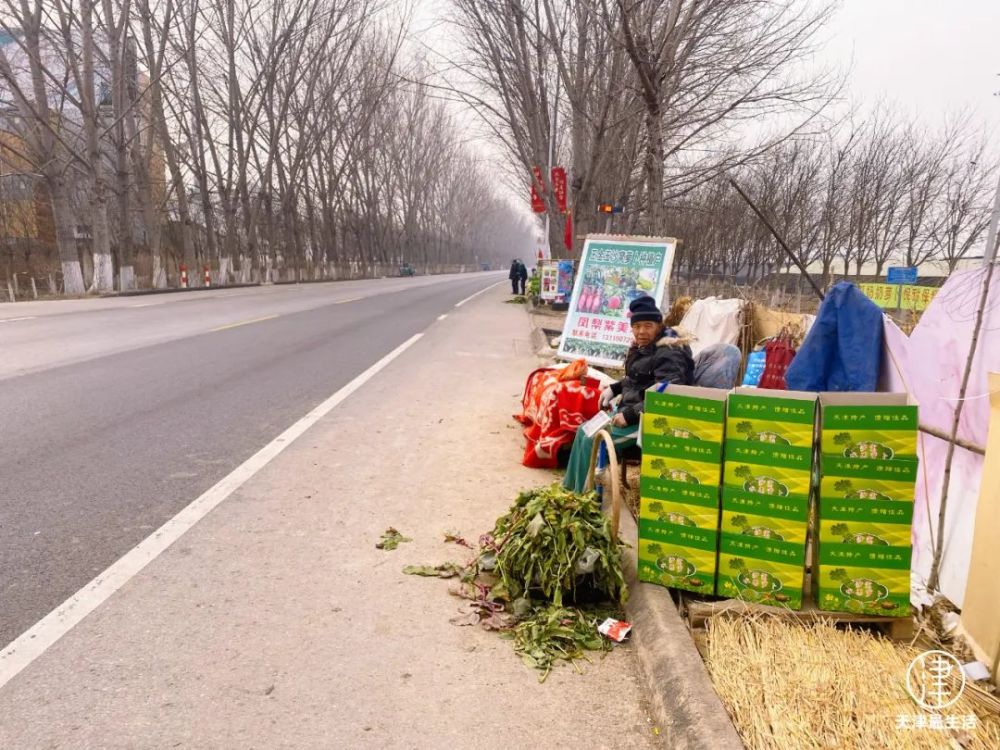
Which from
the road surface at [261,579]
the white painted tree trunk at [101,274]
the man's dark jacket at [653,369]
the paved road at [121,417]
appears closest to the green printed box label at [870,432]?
the road surface at [261,579]

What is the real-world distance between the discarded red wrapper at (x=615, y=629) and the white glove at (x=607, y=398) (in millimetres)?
2227

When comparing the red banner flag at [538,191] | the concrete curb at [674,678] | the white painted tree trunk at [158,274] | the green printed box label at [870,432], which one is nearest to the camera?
the concrete curb at [674,678]

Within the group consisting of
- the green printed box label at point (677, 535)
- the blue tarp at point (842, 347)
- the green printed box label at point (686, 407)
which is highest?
the blue tarp at point (842, 347)

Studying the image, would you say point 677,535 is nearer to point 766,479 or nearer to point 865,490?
point 766,479

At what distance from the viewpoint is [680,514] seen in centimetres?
301

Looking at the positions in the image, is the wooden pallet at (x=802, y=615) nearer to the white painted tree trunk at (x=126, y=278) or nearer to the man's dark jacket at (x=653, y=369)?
the man's dark jacket at (x=653, y=369)

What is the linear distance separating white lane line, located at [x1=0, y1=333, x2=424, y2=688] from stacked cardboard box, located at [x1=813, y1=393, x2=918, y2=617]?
10.8ft

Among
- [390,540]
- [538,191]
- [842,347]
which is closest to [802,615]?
[842,347]

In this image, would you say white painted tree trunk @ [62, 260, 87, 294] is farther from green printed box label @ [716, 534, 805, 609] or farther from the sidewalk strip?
green printed box label @ [716, 534, 805, 609]

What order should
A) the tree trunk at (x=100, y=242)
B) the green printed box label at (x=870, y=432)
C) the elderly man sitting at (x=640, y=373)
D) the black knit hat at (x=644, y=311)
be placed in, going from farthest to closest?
the tree trunk at (x=100, y=242)
the black knit hat at (x=644, y=311)
the elderly man sitting at (x=640, y=373)
the green printed box label at (x=870, y=432)

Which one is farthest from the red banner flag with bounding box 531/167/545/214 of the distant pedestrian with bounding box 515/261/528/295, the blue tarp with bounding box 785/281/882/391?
the blue tarp with bounding box 785/281/882/391

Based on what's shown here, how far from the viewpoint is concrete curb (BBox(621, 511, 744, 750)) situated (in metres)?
2.10

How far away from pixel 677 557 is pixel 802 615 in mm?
573

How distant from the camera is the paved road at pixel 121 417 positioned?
343cm
